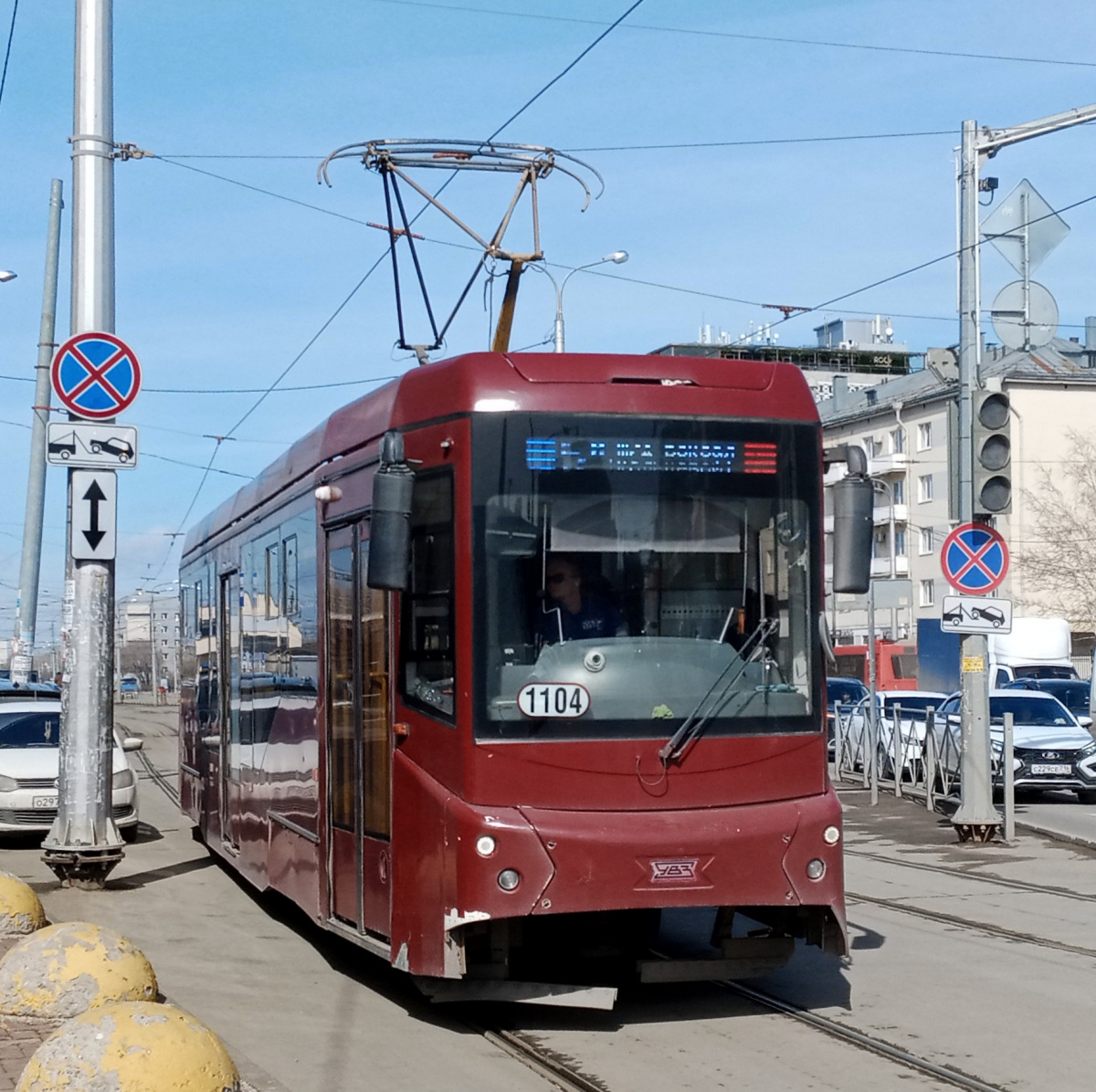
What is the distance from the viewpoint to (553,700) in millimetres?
7570

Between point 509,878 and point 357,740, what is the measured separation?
1.70 metres

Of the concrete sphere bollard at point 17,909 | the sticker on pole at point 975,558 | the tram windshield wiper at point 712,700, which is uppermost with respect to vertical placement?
the sticker on pole at point 975,558

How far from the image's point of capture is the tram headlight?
738cm

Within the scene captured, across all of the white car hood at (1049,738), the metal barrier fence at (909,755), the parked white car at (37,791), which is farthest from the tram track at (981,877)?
the white car hood at (1049,738)

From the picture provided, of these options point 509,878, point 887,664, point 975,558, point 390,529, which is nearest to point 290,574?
point 390,529

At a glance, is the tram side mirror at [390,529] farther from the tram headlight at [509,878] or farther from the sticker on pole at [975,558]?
the sticker on pole at [975,558]

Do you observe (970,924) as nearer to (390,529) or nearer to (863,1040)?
(863,1040)

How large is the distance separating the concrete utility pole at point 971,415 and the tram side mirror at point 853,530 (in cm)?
801

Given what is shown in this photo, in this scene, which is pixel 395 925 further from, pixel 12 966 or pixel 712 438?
pixel 712 438

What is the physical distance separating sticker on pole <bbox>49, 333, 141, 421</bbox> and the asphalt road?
3642 millimetres

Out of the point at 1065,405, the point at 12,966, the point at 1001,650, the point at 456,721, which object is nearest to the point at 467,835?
the point at 456,721

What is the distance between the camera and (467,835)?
7426mm

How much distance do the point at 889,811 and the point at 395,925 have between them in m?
14.2

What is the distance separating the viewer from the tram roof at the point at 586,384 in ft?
25.6
